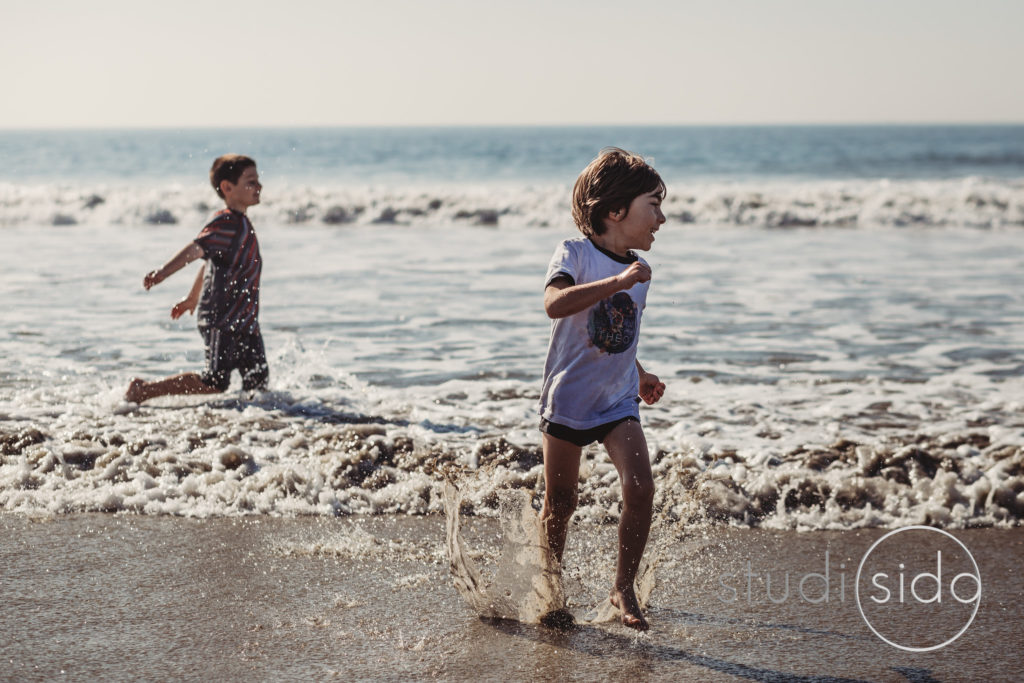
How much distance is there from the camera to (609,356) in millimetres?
3262

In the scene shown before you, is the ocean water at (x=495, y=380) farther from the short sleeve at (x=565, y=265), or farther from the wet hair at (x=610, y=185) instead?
the short sleeve at (x=565, y=265)

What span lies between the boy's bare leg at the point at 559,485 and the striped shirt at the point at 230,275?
368 centimetres

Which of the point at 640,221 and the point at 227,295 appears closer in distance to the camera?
the point at 640,221

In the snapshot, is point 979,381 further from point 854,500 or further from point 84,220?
point 84,220

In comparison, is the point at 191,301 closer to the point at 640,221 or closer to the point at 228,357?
the point at 228,357

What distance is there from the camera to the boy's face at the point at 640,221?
3.29m

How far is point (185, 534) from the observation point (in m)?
4.21

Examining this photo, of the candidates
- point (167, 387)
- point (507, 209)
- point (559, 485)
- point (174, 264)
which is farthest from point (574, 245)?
point (507, 209)

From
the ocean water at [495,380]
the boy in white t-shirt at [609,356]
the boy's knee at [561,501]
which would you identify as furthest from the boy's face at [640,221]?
the boy's knee at [561,501]

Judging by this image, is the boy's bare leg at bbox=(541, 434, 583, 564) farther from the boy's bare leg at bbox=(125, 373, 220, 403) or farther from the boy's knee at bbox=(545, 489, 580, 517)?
→ the boy's bare leg at bbox=(125, 373, 220, 403)

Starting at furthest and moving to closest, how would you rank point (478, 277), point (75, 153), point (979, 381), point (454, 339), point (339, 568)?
point (75, 153) < point (478, 277) < point (454, 339) < point (979, 381) < point (339, 568)

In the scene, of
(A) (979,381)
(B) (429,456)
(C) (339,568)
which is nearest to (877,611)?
(C) (339,568)

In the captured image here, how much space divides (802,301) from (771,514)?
6.43 m

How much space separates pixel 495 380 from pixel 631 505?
12.8 ft
